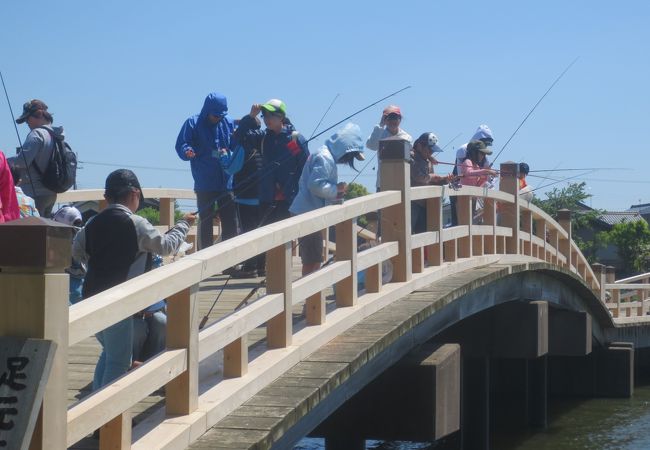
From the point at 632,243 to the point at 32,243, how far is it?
58071 mm

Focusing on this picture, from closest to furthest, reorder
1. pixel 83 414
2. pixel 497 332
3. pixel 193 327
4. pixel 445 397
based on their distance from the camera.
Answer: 1. pixel 83 414
2. pixel 193 327
3. pixel 445 397
4. pixel 497 332

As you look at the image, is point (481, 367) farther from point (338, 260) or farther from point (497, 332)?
point (338, 260)

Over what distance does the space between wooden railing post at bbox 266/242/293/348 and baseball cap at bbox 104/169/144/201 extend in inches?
40.4

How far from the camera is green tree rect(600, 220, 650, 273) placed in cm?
5853

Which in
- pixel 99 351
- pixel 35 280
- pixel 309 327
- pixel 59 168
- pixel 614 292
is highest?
pixel 59 168

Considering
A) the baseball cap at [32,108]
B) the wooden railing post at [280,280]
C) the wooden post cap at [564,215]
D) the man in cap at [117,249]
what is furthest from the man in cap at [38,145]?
the wooden post cap at [564,215]

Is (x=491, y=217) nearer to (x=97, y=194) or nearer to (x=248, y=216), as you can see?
(x=248, y=216)

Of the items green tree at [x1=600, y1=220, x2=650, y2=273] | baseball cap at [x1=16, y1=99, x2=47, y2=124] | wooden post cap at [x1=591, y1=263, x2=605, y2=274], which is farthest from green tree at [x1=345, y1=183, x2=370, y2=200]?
green tree at [x1=600, y1=220, x2=650, y2=273]

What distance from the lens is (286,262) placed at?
622 cm

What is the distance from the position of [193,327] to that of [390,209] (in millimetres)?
3916

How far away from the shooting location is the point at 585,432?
1688 centimetres

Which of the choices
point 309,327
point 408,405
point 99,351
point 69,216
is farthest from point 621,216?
point 99,351

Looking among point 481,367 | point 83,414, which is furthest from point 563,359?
point 83,414

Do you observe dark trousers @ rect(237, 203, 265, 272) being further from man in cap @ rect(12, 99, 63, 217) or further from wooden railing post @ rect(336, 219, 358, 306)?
wooden railing post @ rect(336, 219, 358, 306)
